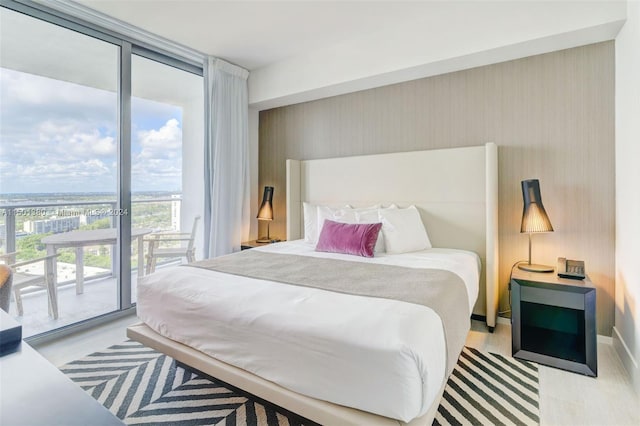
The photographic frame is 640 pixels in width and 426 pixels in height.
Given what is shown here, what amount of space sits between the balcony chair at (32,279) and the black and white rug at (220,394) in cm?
85

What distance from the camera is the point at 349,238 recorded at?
2766 mm

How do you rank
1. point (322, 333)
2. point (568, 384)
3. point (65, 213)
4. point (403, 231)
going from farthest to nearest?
point (65, 213) < point (403, 231) < point (568, 384) < point (322, 333)

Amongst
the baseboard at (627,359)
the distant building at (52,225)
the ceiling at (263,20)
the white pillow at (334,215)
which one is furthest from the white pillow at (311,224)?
the baseboard at (627,359)

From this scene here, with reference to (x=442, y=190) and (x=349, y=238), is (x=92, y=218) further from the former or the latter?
(x=442, y=190)

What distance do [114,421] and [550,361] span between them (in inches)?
101

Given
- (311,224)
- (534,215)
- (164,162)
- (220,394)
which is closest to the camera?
(220,394)

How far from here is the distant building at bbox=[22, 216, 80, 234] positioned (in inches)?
110

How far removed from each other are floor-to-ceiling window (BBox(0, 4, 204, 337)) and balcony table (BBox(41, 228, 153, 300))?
1 centimetres

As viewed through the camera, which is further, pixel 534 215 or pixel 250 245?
pixel 250 245

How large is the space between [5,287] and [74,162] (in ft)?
6.28

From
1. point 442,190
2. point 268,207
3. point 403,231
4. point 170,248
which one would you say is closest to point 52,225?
point 170,248

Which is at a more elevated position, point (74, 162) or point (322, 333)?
point (74, 162)

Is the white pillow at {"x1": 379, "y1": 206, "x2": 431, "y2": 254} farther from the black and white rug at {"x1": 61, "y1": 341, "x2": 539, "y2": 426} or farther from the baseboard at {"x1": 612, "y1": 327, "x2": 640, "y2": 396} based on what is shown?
the baseboard at {"x1": 612, "y1": 327, "x2": 640, "y2": 396}

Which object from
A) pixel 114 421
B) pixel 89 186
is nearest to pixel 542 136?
pixel 114 421
